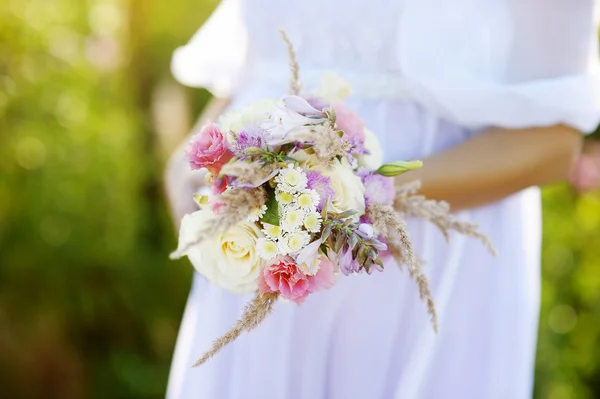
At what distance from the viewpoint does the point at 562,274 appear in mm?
3588

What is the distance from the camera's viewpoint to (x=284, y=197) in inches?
Result: 40.6

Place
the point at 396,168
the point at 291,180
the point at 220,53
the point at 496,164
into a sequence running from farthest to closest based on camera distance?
the point at 220,53 → the point at 496,164 → the point at 396,168 → the point at 291,180

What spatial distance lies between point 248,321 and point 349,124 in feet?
1.14

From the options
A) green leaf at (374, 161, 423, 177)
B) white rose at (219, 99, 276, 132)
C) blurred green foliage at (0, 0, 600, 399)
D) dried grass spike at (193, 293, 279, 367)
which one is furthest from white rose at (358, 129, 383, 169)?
blurred green foliage at (0, 0, 600, 399)

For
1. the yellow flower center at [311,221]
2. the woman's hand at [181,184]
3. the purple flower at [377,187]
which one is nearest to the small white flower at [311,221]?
the yellow flower center at [311,221]

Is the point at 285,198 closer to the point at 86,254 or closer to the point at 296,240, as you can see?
the point at 296,240

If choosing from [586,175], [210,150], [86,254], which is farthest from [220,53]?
[586,175]

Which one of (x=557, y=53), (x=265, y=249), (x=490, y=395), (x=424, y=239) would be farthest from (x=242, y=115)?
(x=490, y=395)

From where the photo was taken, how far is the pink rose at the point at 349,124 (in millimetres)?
1142

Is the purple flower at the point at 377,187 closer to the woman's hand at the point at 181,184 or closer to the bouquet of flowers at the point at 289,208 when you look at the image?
the bouquet of flowers at the point at 289,208

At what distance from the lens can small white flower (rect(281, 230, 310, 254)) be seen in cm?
104

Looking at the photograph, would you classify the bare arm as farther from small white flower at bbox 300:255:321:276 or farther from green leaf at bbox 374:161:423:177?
small white flower at bbox 300:255:321:276

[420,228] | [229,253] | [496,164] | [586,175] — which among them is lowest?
[229,253]

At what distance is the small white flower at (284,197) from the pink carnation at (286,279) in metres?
0.09
